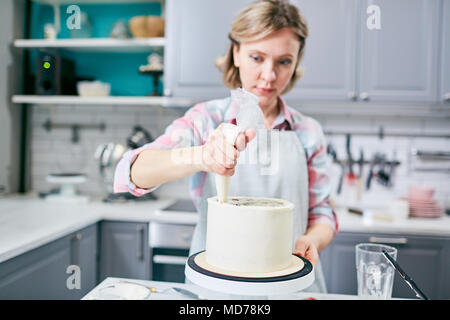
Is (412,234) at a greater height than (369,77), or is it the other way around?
(369,77)

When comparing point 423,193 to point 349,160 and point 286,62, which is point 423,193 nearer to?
point 349,160

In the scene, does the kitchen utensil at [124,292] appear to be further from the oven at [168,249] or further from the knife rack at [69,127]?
the knife rack at [69,127]

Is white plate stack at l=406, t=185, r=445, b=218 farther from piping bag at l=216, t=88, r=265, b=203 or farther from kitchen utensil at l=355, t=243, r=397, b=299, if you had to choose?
piping bag at l=216, t=88, r=265, b=203

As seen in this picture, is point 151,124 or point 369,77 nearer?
point 369,77

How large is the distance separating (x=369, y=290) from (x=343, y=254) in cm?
51

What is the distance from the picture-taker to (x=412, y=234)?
1.01 meters

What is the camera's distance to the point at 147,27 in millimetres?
669

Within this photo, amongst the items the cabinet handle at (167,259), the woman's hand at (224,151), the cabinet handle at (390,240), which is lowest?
the cabinet handle at (390,240)

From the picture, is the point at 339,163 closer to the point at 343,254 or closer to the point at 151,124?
the point at 343,254

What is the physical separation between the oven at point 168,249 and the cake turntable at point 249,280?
282 millimetres

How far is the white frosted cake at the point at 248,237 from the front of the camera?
345mm

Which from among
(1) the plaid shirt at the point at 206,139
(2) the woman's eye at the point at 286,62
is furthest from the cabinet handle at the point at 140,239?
(2) the woman's eye at the point at 286,62

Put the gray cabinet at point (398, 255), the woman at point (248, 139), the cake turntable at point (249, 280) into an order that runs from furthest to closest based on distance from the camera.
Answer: the gray cabinet at point (398, 255), the woman at point (248, 139), the cake turntable at point (249, 280)
